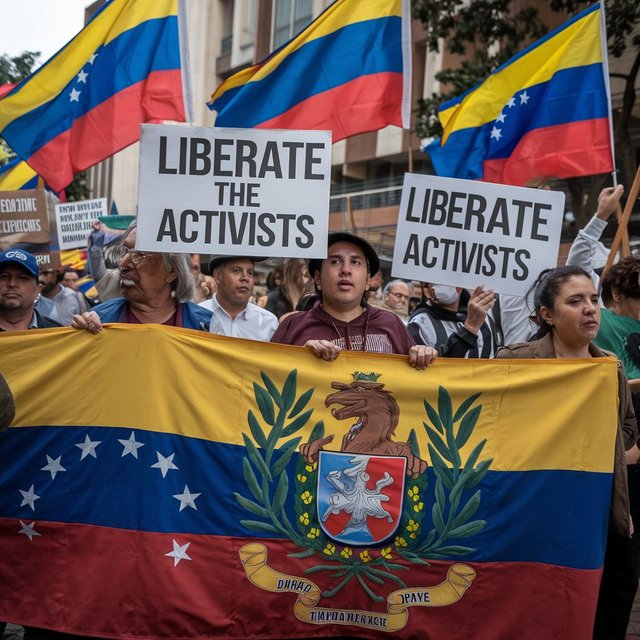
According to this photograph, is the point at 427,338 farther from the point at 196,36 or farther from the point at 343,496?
the point at 196,36

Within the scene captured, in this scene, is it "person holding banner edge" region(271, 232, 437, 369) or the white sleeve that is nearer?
"person holding banner edge" region(271, 232, 437, 369)

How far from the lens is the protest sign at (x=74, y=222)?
34.9 feet

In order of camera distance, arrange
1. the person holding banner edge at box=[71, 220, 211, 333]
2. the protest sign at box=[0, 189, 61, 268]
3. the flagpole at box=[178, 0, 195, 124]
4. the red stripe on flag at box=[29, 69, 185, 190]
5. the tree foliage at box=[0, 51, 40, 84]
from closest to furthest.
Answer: the person holding banner edge at box=[71, 220, 211, 333], the flagpole at box=[178, 0, 195, 124], the red stripe on flag at box=[29, 69, 185, 190], the protest sign at box=[0, 189, 61, 268], the tree foliage at box=[0, 51, 40, 84]

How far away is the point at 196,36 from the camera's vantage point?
123 ft

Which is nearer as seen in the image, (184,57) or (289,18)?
(184,57)

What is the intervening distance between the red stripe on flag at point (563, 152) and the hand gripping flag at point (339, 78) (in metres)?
1.00

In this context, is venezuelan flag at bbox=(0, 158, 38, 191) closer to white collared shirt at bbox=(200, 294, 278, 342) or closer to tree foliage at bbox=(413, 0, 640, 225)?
white collared shirt at bbox=(200, 294, 278, 342)

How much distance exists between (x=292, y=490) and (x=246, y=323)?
1.97 meters

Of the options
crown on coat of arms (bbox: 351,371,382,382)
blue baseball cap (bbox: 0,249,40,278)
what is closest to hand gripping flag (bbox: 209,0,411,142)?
blue baseball cap (bbox: 0,249,40,278)

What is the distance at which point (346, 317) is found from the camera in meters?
4.13

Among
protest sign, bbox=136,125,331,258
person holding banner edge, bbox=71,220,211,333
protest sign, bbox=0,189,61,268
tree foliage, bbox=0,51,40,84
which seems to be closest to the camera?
protest sign, bbox=136,125,331,258

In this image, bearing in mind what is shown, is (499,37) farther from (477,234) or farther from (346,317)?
(346,317)

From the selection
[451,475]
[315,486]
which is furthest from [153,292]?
[451,475]

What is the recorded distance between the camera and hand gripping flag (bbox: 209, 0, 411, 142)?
22.4ft
